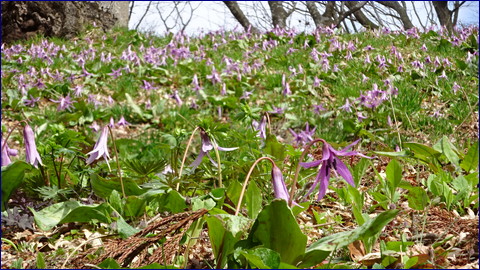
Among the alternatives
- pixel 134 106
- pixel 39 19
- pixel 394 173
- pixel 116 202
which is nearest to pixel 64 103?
pixel 134 106

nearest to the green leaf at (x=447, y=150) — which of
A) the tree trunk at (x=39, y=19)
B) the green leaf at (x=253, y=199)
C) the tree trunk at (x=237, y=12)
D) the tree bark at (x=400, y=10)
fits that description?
the green leaf at (x=253, y=199)

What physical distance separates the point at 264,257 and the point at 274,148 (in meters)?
1.29

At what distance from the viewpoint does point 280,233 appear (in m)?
1.26

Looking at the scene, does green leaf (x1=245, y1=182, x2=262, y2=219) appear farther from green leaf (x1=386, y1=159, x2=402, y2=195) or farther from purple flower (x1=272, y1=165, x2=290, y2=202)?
green leaf (x1=386, y1=159, x2=402, y2=195)

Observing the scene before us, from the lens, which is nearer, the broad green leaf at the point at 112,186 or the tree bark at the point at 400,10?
the broad green leaf at the point at 112,186

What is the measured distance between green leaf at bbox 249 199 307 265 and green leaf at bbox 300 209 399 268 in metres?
0.03

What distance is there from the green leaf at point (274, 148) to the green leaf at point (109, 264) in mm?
1307

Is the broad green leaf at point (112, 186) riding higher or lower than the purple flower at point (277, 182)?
lower

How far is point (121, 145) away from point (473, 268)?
2917mm

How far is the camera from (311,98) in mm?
5430

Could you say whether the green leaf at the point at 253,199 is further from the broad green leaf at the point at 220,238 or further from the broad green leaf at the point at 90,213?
the broad green leaf at the point at 90,213

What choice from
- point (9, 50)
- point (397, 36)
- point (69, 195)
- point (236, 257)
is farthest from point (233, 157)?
point (9, 50)

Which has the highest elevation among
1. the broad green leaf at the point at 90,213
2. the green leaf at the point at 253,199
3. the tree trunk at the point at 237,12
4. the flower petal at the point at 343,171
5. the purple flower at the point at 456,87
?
the tree trunk at the point at 237,12

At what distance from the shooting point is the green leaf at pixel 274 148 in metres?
2.45
